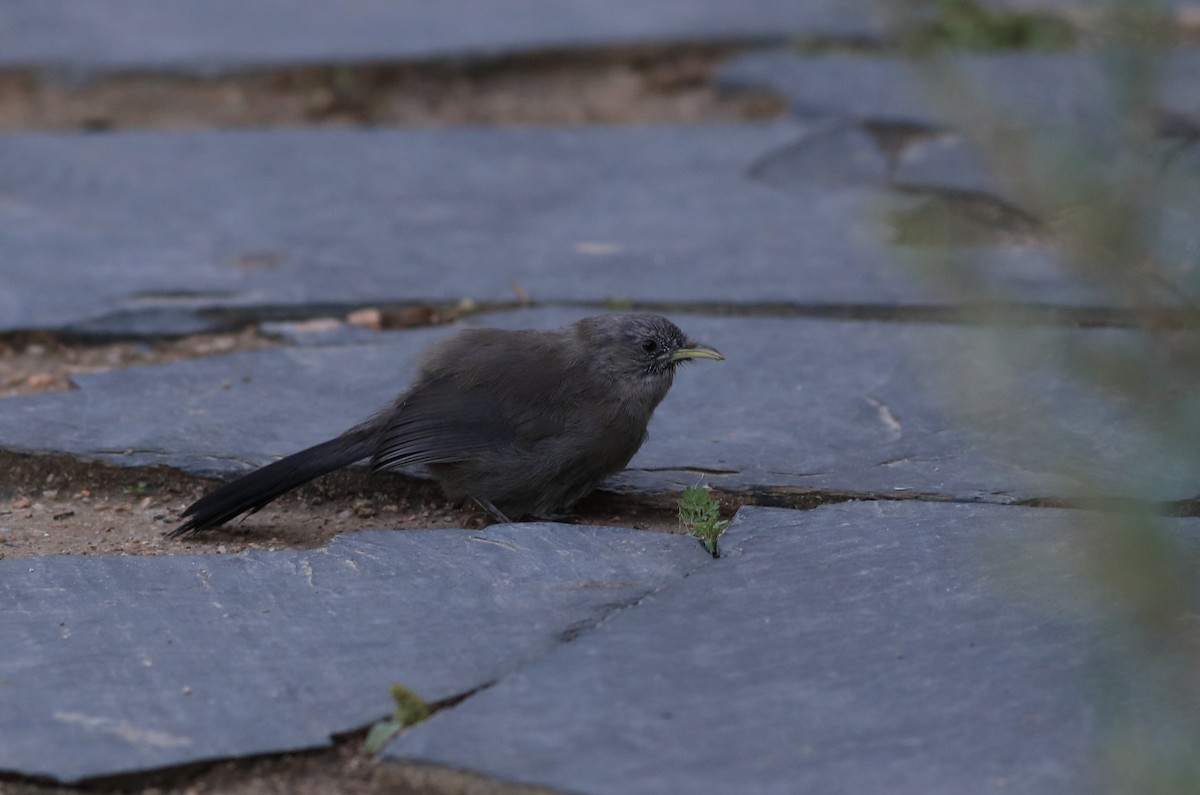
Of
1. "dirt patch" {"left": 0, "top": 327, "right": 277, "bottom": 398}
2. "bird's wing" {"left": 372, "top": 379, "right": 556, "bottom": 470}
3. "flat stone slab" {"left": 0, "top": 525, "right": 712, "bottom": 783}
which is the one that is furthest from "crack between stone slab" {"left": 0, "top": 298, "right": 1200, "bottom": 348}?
"flat stone slab" {"left": 0, "top": 525, "right": 712, "bottom": 783}

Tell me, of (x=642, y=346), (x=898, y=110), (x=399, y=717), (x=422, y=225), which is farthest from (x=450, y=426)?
(x=898, y=110)

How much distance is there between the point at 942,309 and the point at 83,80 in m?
4.19

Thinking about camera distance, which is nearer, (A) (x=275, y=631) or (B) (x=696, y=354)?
(A) (x=275, y=631)

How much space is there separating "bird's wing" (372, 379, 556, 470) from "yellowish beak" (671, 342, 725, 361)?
1.45ft

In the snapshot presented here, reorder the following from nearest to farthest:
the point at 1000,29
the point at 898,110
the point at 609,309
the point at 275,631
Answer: the point at 275,631 → the point at 609,309 → the point at 898,110 → the point at 1000,29

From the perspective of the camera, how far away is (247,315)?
4359 mm

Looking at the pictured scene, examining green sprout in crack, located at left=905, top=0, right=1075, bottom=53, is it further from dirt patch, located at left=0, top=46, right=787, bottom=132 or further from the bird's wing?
the bird's wing

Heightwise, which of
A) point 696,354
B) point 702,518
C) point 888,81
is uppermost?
point 888,81

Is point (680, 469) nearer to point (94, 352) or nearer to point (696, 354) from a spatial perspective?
point (696, 354)

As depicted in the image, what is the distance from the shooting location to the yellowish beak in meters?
3.73

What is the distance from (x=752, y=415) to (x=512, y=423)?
0.62 m

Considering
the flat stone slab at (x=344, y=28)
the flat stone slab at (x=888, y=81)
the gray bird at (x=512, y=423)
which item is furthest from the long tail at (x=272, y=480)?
the flat stone slab at (x=344, y=28)

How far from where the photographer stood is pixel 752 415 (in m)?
3.66

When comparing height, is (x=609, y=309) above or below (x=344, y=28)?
below
